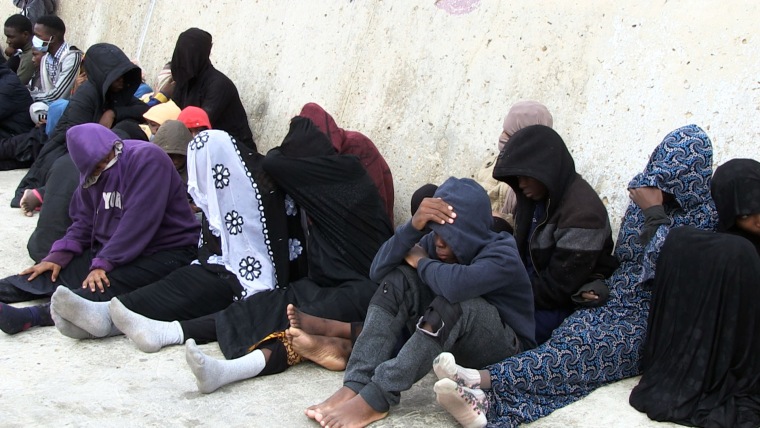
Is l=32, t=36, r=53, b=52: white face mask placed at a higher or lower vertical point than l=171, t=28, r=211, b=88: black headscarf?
lower

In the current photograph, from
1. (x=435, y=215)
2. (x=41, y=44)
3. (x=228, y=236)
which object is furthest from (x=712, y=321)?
(x=41, y=44)

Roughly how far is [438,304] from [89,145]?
2.15 meters

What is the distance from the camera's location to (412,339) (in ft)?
11.1

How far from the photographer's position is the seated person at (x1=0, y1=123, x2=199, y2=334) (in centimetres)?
452

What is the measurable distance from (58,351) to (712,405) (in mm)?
2856

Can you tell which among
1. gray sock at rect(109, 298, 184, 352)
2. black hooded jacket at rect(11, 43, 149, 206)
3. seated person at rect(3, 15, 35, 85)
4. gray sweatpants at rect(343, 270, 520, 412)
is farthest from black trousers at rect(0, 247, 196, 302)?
seated person at rect(3, 15, 35, 85)

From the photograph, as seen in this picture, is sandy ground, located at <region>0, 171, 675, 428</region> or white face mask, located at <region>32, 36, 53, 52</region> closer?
sandy ground, located at <region>0, 171, 675, 428</region>

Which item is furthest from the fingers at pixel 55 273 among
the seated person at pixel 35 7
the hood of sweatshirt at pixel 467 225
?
the seated person at pixel 35 7

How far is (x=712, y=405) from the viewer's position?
3.29 meters

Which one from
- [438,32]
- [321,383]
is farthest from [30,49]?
[321,383]

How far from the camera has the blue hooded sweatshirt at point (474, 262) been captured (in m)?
3.41

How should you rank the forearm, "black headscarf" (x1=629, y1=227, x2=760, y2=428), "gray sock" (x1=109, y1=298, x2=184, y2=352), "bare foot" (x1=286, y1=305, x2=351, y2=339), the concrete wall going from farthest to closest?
the concrete wall < "gray sock" (x1=109, y1=298, x2=184, y2=352) < "bare foot" (x1=286, y1=305, x2=351, y2=339) < the forearm < "black headscarf" (x1=629, y1=227, x2=760, y2=428)

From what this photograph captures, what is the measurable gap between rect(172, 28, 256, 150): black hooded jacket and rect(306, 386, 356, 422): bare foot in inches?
127

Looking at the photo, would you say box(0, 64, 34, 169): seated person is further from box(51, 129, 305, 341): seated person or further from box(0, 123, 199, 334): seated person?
box(51, 129, 305, 341): seated person
